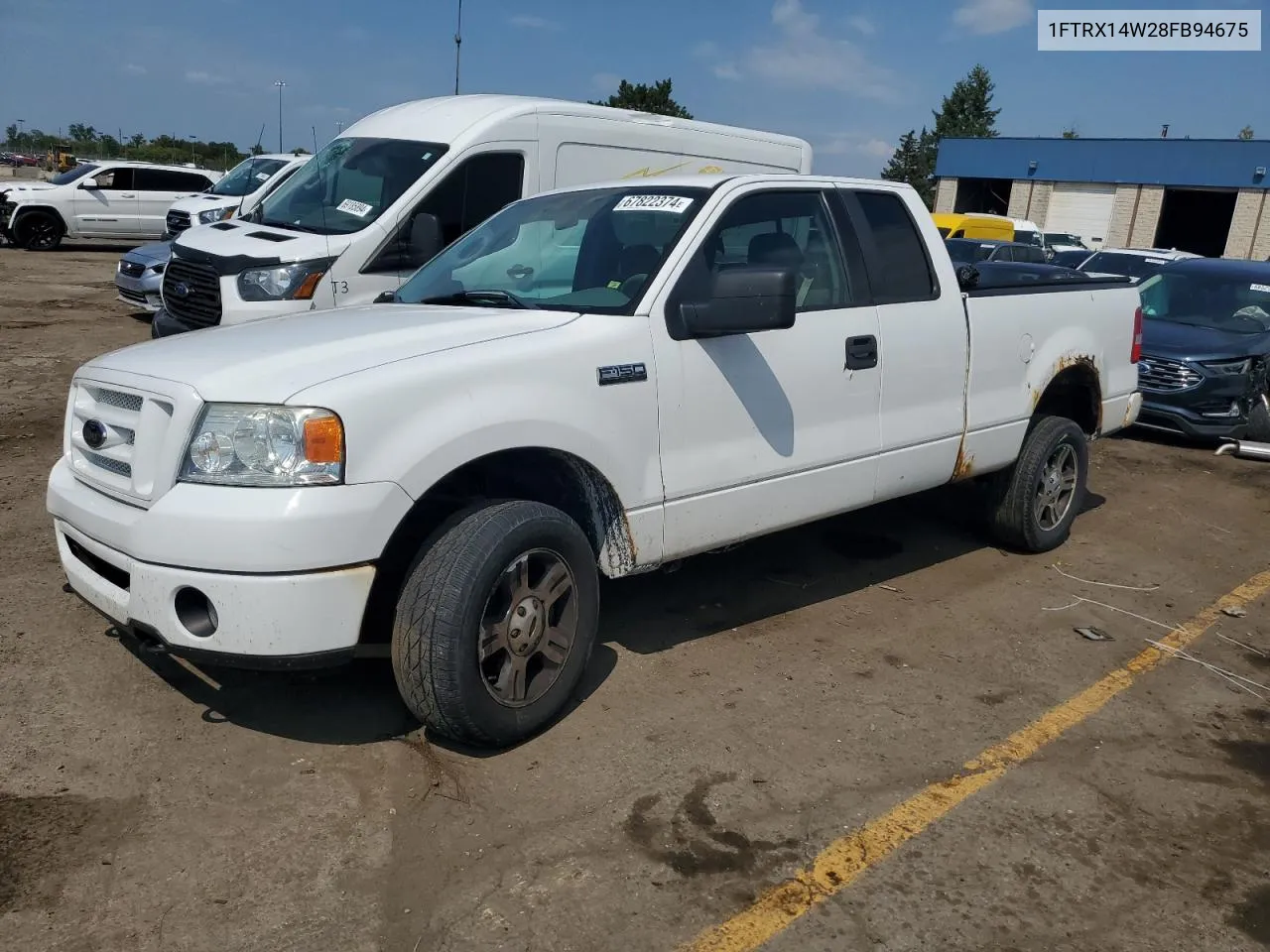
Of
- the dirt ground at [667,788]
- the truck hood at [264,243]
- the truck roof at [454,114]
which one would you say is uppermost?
the truck roof at [454,114]

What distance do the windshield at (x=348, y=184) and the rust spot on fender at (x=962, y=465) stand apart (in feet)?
14.6

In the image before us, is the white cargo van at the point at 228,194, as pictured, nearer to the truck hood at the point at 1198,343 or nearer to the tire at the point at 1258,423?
the truck hood at the point at 1198,343

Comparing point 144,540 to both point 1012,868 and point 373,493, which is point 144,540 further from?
point 1012,868

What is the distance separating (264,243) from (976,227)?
23075mm

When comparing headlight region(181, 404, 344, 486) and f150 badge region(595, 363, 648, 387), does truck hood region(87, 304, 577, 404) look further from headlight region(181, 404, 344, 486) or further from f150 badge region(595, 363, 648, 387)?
f150 badge region(595, 363, 648, 387)

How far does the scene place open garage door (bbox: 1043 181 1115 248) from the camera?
44656 millimetres

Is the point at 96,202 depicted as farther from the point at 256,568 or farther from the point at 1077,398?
the point at 256,568

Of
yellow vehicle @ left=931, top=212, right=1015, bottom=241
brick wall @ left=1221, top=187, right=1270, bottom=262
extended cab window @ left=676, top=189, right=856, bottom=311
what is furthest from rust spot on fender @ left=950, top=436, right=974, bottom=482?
brick wall @ left=1221, top=187, right=1270, bottom=262

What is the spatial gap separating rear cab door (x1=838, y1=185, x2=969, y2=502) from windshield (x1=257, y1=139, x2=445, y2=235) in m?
3.94

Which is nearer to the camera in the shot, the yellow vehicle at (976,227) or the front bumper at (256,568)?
the front bumper at (256,568)

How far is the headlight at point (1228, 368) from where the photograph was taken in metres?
9.23

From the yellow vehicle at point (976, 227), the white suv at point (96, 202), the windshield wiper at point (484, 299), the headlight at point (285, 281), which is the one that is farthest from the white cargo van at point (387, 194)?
the yellow vehicle at point (976, 227)

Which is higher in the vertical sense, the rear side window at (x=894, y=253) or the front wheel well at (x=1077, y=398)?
the rear side window at (x=894, y=253)

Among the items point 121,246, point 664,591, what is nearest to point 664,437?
point 664,591
